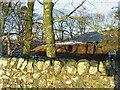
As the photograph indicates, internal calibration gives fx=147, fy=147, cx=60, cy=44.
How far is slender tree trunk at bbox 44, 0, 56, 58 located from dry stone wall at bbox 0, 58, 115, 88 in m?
0.69

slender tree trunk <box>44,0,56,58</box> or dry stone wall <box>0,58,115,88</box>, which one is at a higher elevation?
slender tree trunk <box>44,0,56,58</box>

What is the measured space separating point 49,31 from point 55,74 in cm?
154

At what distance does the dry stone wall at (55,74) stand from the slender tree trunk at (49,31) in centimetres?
69

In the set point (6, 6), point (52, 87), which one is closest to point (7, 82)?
point (52, 87)

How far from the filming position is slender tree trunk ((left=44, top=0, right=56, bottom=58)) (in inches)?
186

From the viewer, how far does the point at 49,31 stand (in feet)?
15.7

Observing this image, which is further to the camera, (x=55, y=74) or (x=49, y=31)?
(x=49, y=31)

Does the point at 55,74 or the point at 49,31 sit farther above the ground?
the point at 49,31

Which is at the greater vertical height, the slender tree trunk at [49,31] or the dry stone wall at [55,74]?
the slender tree trunk at [49,31]

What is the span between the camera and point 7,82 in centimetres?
426

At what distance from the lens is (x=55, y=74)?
386 centimetres

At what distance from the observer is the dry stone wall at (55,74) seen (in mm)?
3572

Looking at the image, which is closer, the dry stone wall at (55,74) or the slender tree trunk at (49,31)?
the dry stone wall at (55,74)

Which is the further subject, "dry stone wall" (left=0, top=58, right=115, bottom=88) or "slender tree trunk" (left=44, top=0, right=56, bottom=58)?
"slender tree trunk" (left=44, top=0, right=56, bottom=58)
